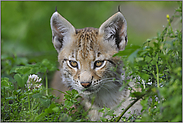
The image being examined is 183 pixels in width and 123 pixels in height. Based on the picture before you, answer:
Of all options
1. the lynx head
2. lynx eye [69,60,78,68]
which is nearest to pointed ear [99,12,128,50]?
the lynx head

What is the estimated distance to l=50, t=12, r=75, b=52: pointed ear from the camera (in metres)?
3.44

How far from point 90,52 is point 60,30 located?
667 mm

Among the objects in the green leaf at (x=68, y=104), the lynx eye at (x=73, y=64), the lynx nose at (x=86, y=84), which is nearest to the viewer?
the green leaf at (x=68, y=104)

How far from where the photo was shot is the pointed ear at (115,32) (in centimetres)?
331

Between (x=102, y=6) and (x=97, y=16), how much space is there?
59 centimetres

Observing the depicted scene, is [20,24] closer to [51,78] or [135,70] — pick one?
[51,78]

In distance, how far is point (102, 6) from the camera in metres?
7.84

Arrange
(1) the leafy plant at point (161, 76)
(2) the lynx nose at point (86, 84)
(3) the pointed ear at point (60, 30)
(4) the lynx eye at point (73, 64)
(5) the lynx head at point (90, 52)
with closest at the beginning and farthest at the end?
1. (1) the leafy plant at point (161, 76)
2. (2) the lynx nose at point (86, 84)
3. (5) the lynx head at point (90, 52)
4. (4) the lynx eye at point (73, 64)
5. (3) the pointed ear at point (60, 30)

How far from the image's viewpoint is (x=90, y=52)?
3195 millimetres

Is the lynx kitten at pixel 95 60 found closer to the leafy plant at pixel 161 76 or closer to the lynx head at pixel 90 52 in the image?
the lynx head at pixel 90 52

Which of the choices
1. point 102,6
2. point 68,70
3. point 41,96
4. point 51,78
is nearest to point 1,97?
point 41,96

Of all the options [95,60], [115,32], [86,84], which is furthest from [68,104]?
[115,32]

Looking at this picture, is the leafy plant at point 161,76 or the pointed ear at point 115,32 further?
the pointed ear at point 115,32

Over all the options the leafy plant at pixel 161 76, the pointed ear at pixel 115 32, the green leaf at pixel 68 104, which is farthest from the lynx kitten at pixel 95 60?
the leafy plant at pixel 161 76
